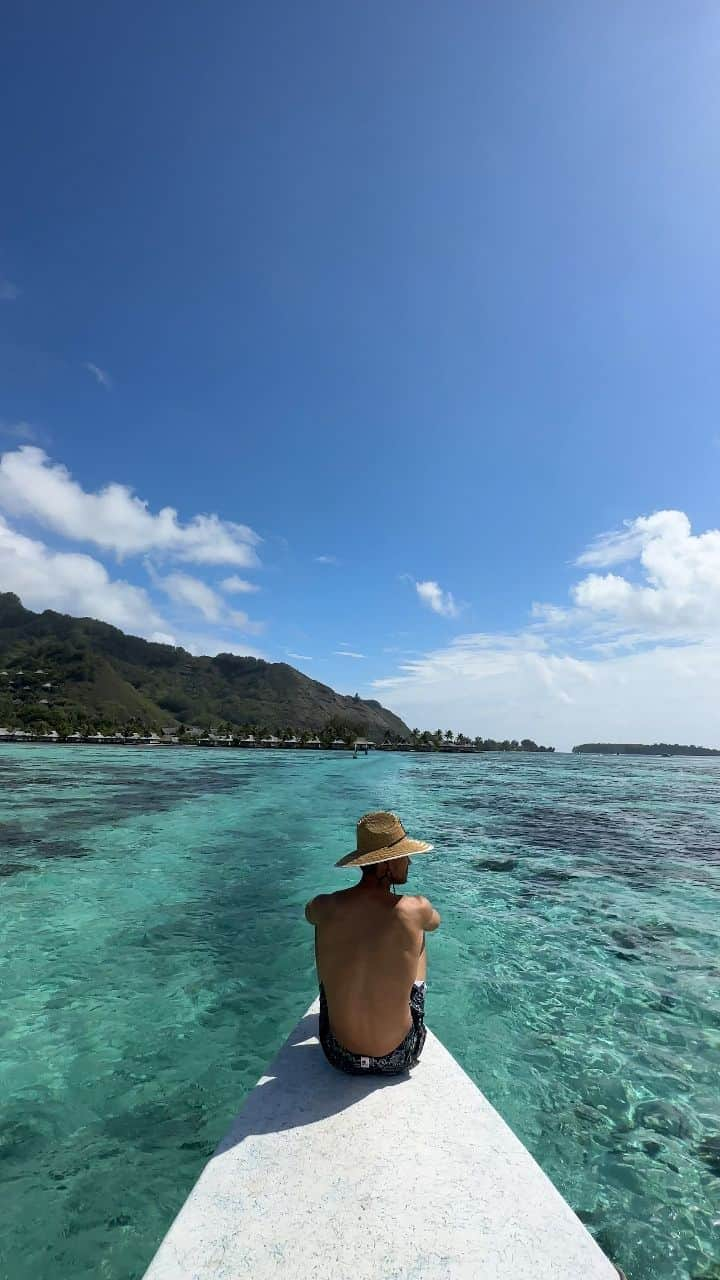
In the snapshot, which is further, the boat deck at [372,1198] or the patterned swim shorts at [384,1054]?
the patterned swim shorts at [384,1054]

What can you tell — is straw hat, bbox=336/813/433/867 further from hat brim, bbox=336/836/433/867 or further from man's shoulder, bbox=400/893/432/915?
man's shoulder, bbox=400/893/432/915

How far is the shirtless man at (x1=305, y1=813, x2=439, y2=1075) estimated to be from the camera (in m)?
4.19

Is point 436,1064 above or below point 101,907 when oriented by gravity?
above

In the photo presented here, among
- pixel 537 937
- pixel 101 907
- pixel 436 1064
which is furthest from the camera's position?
pixel 101 907

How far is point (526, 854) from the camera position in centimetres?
1814

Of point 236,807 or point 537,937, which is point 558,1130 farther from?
point 236,807

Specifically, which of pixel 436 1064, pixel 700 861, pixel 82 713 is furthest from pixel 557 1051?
pixel 82 713

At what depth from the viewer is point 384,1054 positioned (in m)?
4.32

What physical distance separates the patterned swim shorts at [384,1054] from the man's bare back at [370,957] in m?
0.06

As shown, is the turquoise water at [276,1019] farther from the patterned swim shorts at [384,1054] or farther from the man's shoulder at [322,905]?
the man's shoulder at [322,905]

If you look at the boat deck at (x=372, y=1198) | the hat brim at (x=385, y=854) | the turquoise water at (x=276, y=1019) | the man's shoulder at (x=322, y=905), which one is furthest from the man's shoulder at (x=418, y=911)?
the turquoise water at (x=276, y=1019)

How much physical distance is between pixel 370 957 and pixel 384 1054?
85cm

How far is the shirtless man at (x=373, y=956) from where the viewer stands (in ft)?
13.7

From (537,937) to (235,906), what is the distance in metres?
5.86
